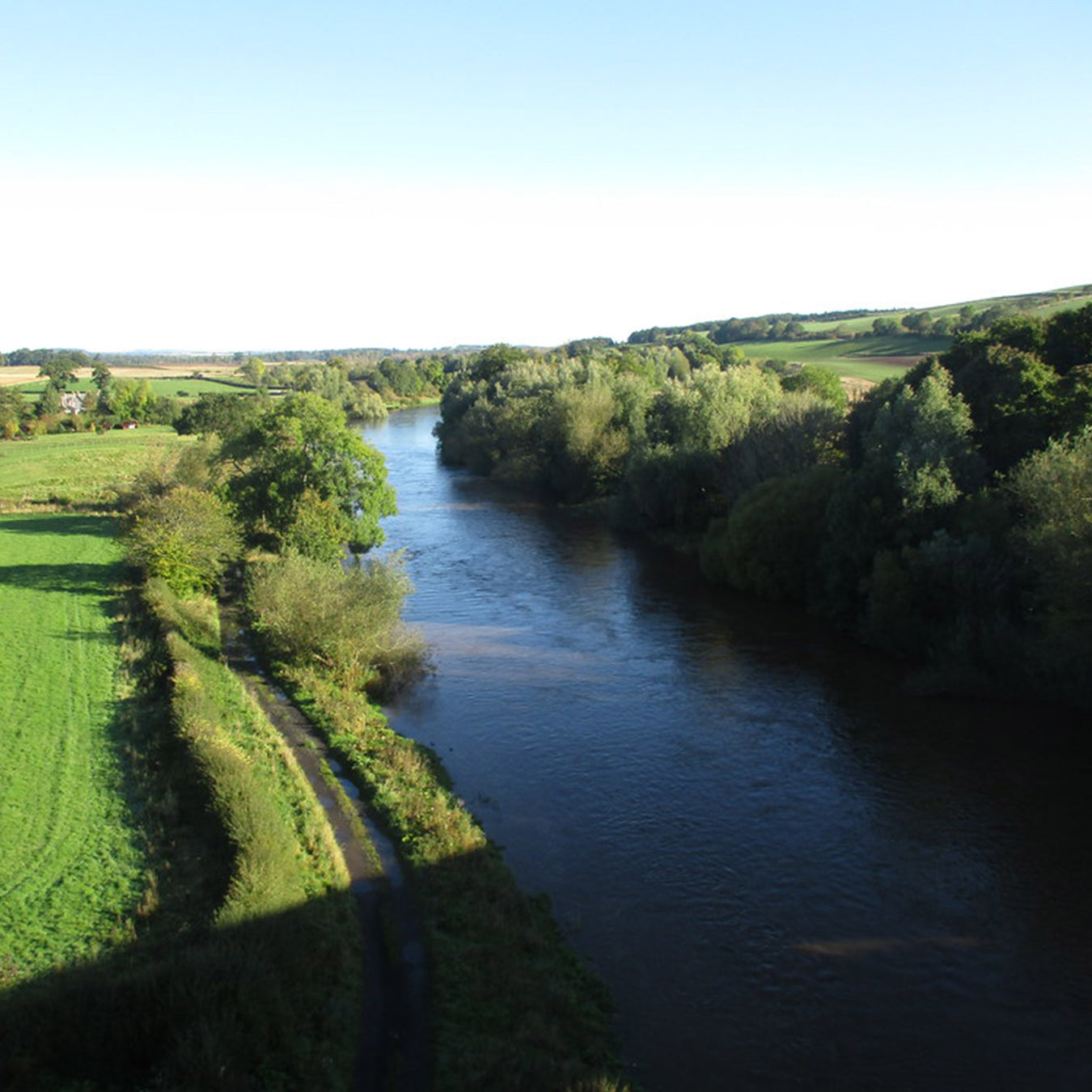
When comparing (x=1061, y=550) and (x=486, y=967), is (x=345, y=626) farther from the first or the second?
(x=1061, y=550)

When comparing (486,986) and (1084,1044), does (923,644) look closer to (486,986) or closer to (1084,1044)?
(1084,1044)

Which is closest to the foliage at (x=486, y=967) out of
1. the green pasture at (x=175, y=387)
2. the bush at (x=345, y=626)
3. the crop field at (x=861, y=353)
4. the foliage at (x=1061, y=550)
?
the bush at (x=345, y=626)

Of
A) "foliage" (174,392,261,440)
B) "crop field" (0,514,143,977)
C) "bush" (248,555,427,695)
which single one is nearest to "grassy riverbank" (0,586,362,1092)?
"crop field" (0,514,143,977)

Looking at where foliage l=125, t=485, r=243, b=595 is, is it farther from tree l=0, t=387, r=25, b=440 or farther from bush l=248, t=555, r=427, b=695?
tree l=0, t=387, r=25, b=440

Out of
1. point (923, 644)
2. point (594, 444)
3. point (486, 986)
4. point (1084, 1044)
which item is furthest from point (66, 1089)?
point (594, 444)

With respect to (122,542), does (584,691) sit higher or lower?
lower
